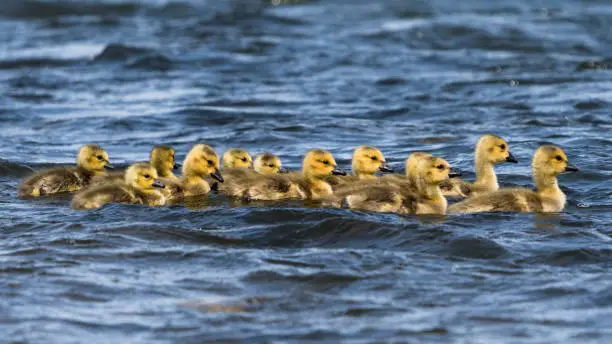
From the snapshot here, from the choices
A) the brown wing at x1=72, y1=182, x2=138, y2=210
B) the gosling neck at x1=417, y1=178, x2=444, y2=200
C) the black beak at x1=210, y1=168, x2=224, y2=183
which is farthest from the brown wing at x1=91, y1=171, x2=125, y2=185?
the gosling neck at x1=417, y1=178, x2=444, y2=200

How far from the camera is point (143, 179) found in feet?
36.5

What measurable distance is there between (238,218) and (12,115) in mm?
8318

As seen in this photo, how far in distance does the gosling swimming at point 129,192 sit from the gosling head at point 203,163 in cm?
56

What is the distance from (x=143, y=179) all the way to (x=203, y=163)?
76cm

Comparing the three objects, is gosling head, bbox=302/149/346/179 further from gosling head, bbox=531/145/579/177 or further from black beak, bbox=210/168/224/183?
gosling head, bbox=531/145/579/177

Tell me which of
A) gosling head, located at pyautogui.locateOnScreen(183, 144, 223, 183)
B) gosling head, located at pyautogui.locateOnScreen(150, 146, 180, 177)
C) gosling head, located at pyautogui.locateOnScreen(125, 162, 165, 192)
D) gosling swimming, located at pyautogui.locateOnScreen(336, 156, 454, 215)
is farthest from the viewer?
gosling head, located at pyautogui.locateOnScreen(150, 146, 180, 177)

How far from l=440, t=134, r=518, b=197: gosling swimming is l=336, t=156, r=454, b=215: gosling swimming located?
2.84 ft

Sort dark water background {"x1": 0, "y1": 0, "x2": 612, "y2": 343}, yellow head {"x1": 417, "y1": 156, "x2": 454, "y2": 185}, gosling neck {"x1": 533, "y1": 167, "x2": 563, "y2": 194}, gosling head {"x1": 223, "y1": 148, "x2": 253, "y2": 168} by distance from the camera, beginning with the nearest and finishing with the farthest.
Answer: dark water background {"x1": 0, "y1": 0, "x2": 612, "y2": 343} → yellow head {"x1": 417, "y1": 156, "x2": 454, "y2": 185} → gosling neck {"x1": 533, "y1": 167, "x2": 563, "y2": 194} → gosling head {"x1": 223, "y1": 148, "x2": 253, "y2": 168}

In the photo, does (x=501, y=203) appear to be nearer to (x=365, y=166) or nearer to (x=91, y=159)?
(x=365, y=166)

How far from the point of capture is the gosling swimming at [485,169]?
11.9 m

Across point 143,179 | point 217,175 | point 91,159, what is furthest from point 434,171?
point 91,159

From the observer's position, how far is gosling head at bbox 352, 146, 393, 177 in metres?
11.9

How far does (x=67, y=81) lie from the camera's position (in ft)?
69.6

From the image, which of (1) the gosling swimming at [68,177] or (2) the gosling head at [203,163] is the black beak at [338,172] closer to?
(2) the gosling head at [203,163]
